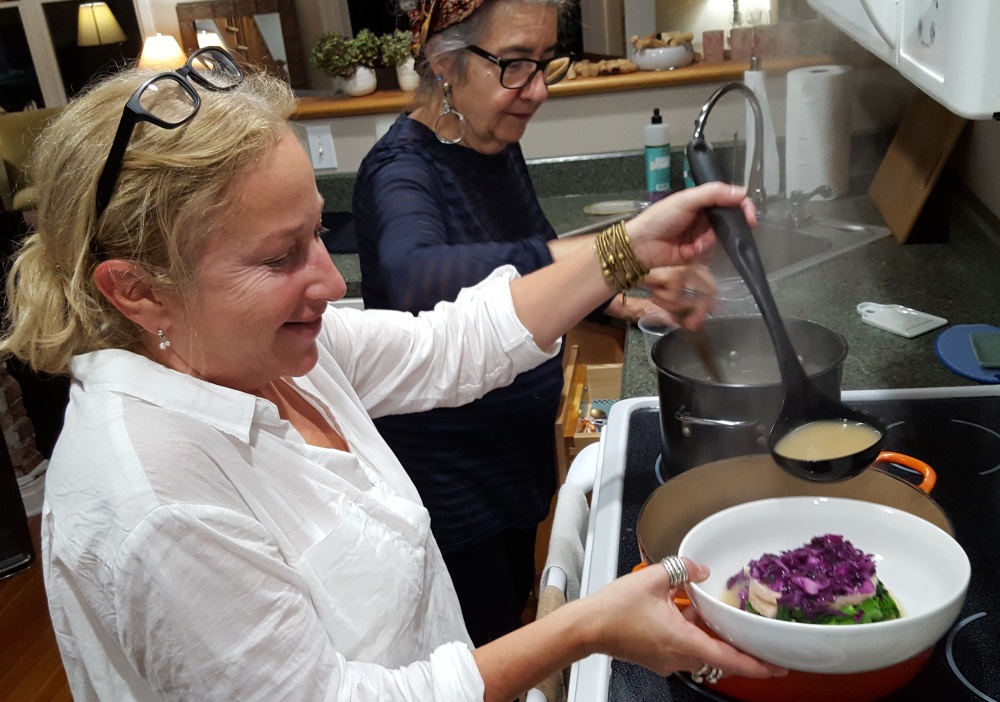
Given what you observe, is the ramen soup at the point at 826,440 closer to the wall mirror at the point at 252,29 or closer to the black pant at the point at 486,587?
the black pant at the point at 486,587

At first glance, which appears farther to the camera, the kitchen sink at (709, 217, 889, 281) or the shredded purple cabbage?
the kitchen sink at (709, 217, 889, 281)

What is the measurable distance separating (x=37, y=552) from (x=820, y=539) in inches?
109

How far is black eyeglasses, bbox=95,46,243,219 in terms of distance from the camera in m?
0.75

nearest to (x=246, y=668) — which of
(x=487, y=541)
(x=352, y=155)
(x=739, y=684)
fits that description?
(x=739, y=684)

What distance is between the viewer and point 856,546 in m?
0.95

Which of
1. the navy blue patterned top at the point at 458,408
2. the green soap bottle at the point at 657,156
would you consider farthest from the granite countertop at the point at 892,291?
the green soap bottle at the point at 657,156

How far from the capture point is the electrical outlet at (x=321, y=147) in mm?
2727

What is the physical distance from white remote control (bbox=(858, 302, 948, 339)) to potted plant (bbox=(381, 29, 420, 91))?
1.57 meters

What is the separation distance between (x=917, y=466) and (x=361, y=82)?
2.13 metres

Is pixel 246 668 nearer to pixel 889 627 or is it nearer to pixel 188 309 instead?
pixel 188 309

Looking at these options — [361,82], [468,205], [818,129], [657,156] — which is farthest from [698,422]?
[361,82]

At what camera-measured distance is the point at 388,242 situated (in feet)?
4.50

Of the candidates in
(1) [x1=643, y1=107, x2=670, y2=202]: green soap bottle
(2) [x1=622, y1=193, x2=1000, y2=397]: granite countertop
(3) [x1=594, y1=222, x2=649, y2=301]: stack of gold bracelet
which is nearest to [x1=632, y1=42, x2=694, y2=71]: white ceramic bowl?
(1) [x1=643, y1=107, x2=670, y2=202]: green soap bottle

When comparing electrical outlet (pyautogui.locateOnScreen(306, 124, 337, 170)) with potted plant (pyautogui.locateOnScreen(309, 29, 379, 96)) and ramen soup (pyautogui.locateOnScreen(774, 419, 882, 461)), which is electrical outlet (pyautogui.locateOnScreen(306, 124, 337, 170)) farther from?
ramen soup (pyautogui.locateOnScreen(774, 419, 882, 461))
